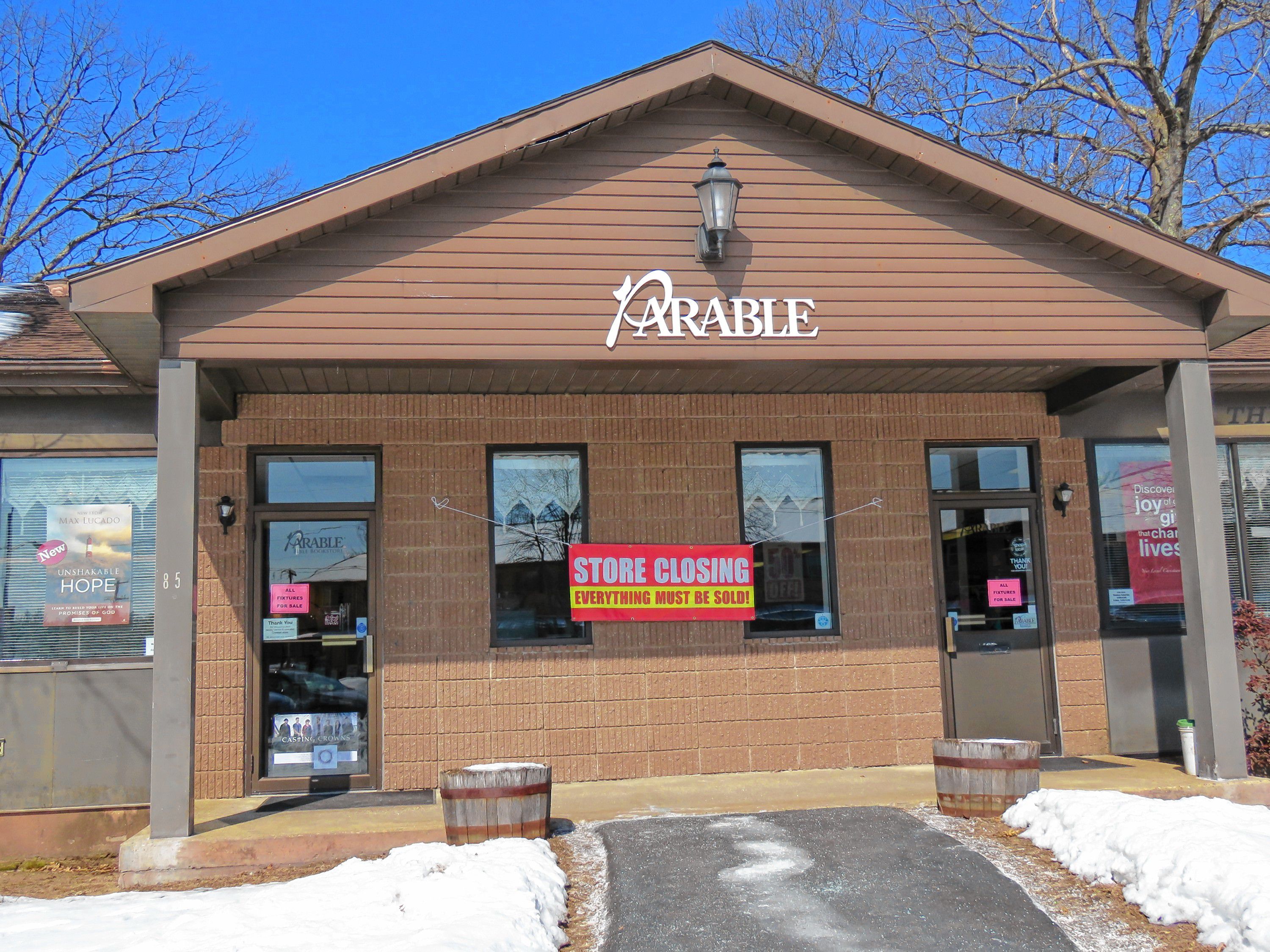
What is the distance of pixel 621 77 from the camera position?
7703mm

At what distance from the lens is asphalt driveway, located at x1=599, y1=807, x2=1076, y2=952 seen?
216 inches

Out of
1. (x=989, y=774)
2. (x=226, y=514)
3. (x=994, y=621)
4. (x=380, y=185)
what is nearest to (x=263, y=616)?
(x=226, y=514)

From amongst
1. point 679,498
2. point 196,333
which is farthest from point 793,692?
point 196,333

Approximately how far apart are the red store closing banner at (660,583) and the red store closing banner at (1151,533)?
3581 millimetres

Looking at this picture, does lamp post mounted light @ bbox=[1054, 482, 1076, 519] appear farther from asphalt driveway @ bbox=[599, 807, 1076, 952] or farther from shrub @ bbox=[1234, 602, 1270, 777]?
asphalt driveway @ bbox=[599, 807, 1076, 952]

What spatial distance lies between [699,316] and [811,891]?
3.86m

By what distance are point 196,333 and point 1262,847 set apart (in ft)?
23.2

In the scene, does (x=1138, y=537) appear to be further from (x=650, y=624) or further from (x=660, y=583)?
(x=650, y=624)

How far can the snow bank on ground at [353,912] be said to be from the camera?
5219 mm

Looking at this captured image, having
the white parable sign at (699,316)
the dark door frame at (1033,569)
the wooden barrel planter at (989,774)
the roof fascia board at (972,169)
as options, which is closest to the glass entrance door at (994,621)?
the dark door frame at (1033,569)

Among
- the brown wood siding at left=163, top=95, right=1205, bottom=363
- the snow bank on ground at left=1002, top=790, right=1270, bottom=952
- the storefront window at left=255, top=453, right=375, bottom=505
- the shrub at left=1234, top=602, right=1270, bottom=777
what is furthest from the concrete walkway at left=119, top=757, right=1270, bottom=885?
the brown wood siding at left=163, top=95, right=1205, bottom=363

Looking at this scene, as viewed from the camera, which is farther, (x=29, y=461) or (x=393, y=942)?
(x=29, y=461)

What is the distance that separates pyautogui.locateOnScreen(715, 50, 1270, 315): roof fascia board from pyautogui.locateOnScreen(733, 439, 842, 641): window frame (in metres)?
2.81

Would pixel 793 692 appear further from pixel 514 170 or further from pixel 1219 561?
pixel 514 170
